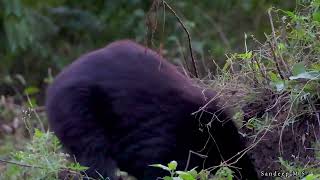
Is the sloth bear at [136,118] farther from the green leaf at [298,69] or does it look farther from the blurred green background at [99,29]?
the blurred green background at [99,29]

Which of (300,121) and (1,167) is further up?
(300,121)

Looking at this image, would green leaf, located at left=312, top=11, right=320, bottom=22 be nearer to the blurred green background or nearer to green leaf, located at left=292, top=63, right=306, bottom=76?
green leaf, located at left=292, top=63, right=306, bottom=76

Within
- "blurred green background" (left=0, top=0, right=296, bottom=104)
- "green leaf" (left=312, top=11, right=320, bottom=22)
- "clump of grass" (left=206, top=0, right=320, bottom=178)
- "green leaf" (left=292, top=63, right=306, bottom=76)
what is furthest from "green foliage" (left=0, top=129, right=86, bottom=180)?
"blurred green background" (left=0, top=0, right=296, bottom=104)

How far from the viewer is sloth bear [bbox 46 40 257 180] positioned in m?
5.93

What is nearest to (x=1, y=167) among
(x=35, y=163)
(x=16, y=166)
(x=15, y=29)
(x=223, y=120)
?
(x=16, y=166)

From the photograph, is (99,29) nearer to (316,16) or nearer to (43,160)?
(43,160)

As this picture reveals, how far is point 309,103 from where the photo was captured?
17.7 feet

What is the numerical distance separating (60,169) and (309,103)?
5.12ft

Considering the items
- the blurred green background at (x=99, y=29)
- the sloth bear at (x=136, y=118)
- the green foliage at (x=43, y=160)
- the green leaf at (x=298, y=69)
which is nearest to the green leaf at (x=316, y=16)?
the green leaf at (x=298, y=69)

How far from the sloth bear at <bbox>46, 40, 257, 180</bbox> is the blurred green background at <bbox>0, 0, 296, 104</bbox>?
3456mm

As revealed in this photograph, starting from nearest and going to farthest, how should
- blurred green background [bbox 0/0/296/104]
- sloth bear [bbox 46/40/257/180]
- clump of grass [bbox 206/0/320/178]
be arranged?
clump of grass [bbox 206/0/320/178] → sloth bear [bbox 46/40/257/180] → blurred green background [bbox 0/0/296/104]

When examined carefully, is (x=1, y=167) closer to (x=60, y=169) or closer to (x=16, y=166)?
(x=16, y=166)

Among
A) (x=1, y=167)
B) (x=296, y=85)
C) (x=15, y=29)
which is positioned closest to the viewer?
(x=296, y=85)

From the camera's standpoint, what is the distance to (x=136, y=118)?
600 centimetres
